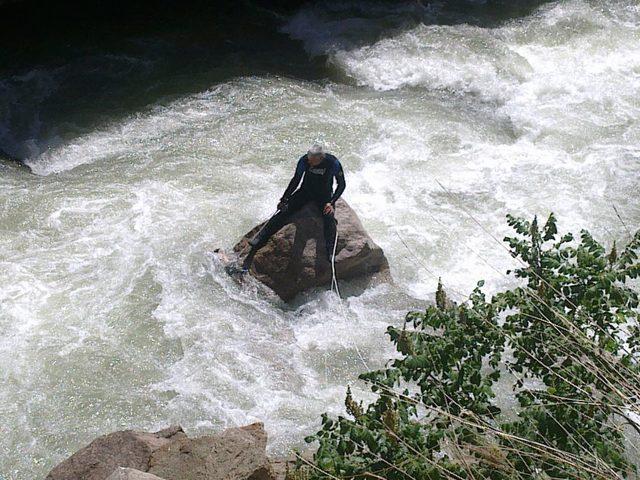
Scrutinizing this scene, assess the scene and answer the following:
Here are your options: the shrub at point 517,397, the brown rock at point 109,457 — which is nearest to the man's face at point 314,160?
the brown rock at point 109,457

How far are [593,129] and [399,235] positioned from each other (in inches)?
139

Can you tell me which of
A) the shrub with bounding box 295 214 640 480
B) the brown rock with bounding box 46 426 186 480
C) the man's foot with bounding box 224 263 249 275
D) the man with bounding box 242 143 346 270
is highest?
the shrub with bounding box 295 214 640 480

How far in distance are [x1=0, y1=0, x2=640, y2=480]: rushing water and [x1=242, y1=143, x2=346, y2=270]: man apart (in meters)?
0.56

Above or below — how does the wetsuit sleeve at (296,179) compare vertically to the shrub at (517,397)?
below

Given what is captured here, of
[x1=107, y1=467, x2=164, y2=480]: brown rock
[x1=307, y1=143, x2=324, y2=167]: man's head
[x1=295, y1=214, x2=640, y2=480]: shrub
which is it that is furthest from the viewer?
[x1=307, y1=143, x2=324, y2=167]: man's head

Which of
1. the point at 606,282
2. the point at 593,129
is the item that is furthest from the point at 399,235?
the point at 606,282

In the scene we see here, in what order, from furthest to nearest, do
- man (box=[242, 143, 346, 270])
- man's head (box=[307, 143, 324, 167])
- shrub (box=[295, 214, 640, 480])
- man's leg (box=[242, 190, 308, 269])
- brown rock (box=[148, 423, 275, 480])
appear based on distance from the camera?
man's leg (box=[242, 190, 308, 269]) < man (box=[242, 143, 346, 270]) < man's head (box=[307, 143, 324, 167]) < brown rock (box=[148, 423, 275, 480]) < shrub (box=[295, 214, 640, 480])

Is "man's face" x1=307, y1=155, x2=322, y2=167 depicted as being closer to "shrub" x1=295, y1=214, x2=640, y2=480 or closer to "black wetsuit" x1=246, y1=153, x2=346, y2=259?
"black wetsuit" x1=246, y1=153, x2=346, y2=259

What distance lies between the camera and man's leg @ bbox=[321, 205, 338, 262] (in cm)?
730

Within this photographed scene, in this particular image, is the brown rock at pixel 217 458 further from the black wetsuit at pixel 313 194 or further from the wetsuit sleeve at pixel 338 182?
the wetsuit sleeve at pixel 338 182

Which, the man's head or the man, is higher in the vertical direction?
the man's head

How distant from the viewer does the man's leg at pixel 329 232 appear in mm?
7297

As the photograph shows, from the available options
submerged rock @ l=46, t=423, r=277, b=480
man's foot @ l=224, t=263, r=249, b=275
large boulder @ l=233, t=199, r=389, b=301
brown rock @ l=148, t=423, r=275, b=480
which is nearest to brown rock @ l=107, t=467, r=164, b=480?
submerged rock @ l=46, t=423, r=277, b=480

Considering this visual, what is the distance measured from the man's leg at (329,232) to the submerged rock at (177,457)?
8.03ft
